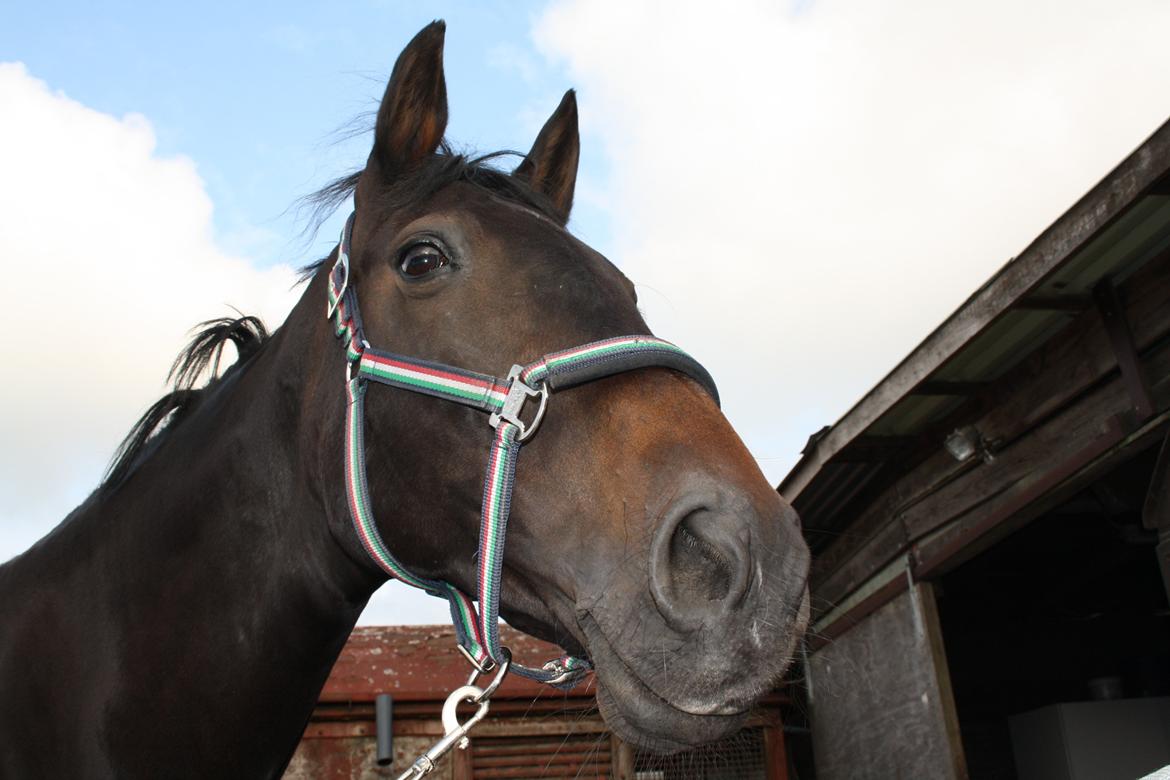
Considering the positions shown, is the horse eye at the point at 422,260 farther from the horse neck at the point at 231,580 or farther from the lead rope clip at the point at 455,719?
the lead rope clip at the point at 455,719

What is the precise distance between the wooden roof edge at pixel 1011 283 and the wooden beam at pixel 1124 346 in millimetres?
633

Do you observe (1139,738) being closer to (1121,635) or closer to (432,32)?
(1121,635)

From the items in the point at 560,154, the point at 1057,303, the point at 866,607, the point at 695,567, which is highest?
the point at 1057,303

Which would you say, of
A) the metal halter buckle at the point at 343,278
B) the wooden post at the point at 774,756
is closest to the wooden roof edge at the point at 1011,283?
the wooden post at the point at 774,756

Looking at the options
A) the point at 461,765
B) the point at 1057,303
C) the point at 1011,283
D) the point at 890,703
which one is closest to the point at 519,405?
the point at 1011,283

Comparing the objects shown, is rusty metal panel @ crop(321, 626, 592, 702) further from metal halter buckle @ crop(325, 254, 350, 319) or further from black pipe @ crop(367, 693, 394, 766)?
metal halter buckle @ crop(325, 254, 350, 319)

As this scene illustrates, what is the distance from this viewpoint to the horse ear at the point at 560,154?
119 inches

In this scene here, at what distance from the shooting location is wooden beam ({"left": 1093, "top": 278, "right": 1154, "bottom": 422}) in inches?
178

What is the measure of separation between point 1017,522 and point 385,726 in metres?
4.13

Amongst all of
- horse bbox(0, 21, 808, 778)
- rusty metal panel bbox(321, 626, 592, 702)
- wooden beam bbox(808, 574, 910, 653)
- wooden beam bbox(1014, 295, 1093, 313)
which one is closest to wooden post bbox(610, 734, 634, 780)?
rusty metal panel bbox(321, 626, 592, 702)

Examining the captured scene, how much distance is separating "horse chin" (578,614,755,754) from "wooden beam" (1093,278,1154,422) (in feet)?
11.8

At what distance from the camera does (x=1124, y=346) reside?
467 centimetres

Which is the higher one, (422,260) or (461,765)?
(422,260)

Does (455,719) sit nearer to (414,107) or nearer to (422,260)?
(422,260)
